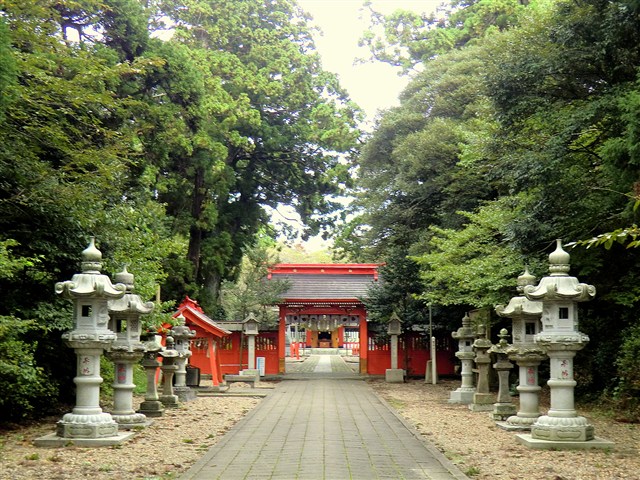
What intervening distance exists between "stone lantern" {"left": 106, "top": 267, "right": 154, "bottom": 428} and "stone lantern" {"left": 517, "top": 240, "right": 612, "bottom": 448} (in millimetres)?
6114

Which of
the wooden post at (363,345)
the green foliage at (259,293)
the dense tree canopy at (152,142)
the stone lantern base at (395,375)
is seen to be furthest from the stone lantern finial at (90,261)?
the wooden post at (363,345)

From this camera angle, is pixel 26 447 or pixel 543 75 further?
pixel 543 75

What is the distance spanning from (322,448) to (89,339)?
3.56 metres

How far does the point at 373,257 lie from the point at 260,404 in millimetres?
13332

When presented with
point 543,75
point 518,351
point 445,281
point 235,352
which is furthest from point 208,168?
point 518,351

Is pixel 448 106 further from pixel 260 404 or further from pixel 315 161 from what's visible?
pixel 260 404

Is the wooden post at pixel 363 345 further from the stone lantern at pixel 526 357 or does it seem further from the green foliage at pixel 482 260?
the stone lantern at pixel 526 357

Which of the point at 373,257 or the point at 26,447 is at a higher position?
the point at 373,257

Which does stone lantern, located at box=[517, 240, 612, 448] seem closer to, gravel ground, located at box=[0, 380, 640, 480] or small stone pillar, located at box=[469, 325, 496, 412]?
gravel ground, located at box=[0, 380, 640, 480]

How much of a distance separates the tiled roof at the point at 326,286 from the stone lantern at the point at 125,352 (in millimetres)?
16098

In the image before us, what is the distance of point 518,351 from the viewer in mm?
11492

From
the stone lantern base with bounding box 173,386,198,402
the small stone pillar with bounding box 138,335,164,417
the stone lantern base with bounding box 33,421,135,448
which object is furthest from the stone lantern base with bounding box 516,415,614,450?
the stone lantern base with bounding box 173,386,198,402

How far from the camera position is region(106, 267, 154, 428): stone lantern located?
456 inches

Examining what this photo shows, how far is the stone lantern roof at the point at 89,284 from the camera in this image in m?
10.0
